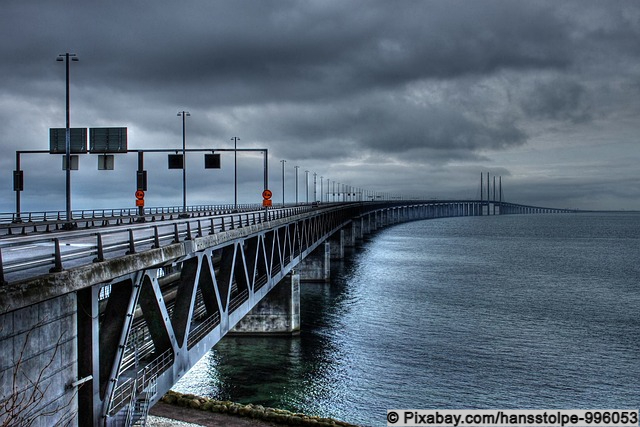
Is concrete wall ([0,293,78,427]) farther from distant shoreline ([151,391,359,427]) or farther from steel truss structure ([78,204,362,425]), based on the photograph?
distant shoreline ([151,391,359,427])

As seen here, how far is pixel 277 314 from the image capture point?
41375 mm

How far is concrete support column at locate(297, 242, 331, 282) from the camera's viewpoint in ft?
227

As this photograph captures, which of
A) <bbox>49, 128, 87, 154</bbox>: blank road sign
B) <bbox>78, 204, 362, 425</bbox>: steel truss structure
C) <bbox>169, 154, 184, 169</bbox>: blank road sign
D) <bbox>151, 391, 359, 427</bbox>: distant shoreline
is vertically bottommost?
<bbox>151, 391, 359, 427</bbox>: distant shoreline

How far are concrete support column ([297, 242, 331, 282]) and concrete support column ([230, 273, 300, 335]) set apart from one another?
27.5m

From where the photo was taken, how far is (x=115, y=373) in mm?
13133

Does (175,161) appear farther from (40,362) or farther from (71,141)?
(40,362)

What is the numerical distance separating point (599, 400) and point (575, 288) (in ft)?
129

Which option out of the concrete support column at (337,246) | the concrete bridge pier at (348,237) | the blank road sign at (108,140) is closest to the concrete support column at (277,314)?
the blank road sign at (108,140)

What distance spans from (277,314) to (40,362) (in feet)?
103

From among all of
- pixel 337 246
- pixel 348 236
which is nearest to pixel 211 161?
pixel 337 246


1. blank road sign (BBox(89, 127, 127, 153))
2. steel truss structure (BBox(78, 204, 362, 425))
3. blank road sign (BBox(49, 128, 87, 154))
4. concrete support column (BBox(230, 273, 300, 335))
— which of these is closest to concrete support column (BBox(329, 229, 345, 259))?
concrete support column (BBox(230, 273, 300, 335))

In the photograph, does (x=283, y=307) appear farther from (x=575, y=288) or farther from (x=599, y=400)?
(x=575, y=288)

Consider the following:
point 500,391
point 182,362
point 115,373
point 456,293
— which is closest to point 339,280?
point 456,293

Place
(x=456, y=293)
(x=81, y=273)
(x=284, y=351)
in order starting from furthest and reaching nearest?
(x=456, y=293) → (x=284, y=351) → (x=81, y=273)
